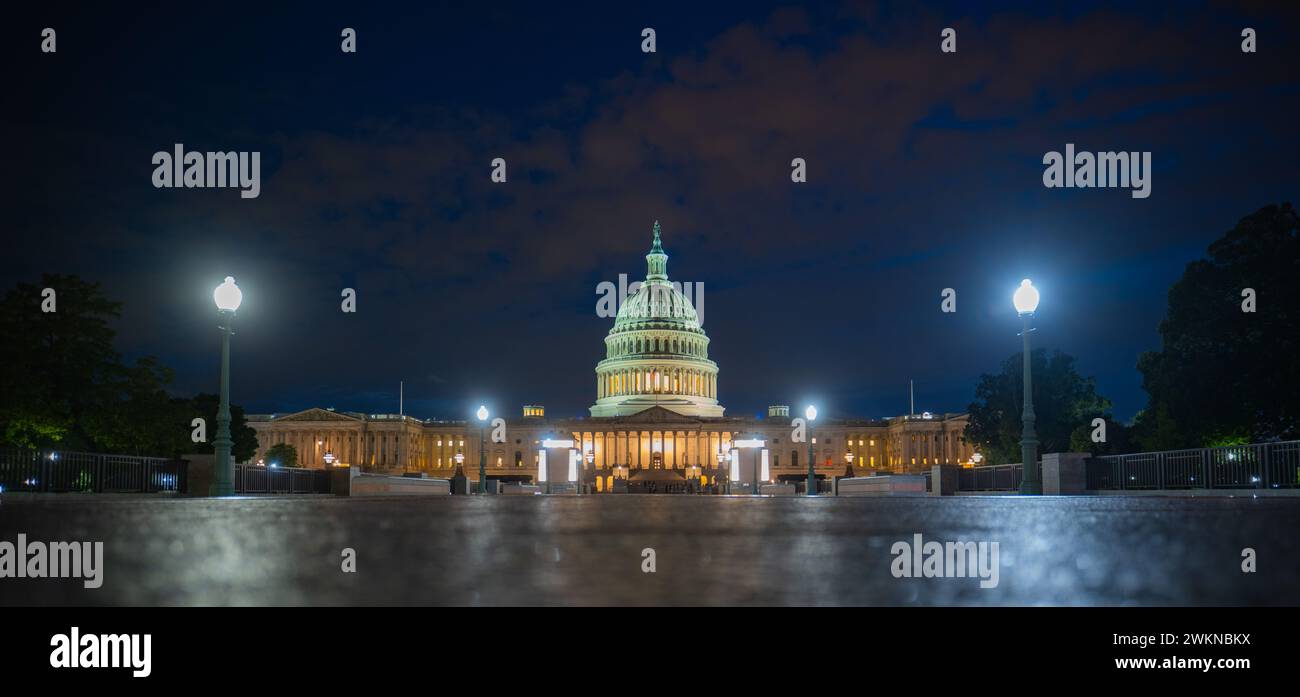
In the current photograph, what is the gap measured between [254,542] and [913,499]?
762 centimetres

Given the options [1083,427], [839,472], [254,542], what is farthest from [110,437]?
[839,472]

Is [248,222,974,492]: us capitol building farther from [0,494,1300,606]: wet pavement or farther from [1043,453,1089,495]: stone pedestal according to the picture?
[0,494,1300,606]: wet pavement

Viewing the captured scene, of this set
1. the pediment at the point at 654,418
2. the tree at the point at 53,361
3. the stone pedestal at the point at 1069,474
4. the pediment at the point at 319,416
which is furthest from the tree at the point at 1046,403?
the pediment at the point at 319,416

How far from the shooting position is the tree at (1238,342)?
51.7m

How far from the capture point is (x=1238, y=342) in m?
52.9

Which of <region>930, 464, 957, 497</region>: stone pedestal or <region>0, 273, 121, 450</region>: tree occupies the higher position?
<region>0, 273, 121, 450</region>: tree

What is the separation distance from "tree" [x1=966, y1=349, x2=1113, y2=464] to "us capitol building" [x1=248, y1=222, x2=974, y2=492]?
66.6 meters

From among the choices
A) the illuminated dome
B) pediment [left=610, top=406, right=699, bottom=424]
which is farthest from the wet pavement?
the illuminated dome

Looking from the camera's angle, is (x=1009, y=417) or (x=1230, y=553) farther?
(x=1009, y=417)

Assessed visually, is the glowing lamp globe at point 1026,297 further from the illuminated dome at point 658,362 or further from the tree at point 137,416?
the illuminated dome at point 658,362

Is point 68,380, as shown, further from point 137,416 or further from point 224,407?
point 224,407

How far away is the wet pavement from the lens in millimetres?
12078
